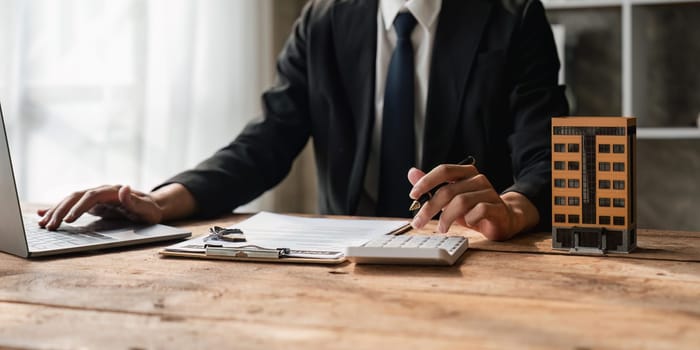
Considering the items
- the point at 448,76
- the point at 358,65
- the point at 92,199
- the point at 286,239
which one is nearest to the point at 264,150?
the point at 358,65

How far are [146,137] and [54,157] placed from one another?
0.96 feet

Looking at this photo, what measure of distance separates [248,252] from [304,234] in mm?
177

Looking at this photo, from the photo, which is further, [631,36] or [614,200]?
[631,36]

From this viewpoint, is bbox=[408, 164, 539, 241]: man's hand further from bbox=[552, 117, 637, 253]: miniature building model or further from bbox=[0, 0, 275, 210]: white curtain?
bbox=[0, 0, 275, 210]: white curtain

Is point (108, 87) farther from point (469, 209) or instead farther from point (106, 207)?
point (469, 209)

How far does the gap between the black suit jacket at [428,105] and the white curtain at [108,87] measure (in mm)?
907

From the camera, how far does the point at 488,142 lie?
5.77 feet

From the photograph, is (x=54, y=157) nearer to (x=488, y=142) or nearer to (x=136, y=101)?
(x=136, y=101)

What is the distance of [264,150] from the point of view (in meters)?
1.83

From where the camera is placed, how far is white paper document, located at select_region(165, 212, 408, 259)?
1143 millimetres

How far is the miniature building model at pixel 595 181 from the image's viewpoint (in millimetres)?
1079

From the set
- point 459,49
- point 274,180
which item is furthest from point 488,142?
point 274,180

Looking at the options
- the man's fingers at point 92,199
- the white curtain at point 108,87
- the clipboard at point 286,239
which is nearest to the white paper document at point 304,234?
the clipboard at point 286,239

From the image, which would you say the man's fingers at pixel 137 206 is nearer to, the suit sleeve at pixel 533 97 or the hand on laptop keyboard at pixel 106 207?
the hand on laptop keyboard at pixel 106 207
